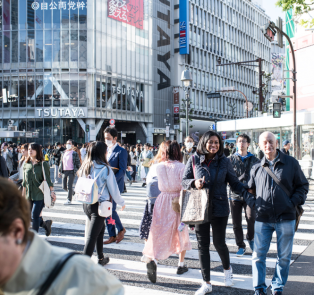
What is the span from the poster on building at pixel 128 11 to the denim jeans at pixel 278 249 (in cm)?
4321

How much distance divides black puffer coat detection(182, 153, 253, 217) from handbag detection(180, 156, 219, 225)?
0.06 meters

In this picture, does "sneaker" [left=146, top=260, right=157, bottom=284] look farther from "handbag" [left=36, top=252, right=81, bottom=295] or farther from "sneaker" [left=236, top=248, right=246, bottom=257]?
"handbag" [left=36, top=252, right=81, bottom=295]

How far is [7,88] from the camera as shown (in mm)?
41094

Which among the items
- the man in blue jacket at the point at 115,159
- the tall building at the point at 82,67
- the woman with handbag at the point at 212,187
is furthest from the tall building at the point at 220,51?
the woman with handbag at the point at 212,187

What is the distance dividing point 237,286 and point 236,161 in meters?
2.09

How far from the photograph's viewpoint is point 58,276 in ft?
4.26

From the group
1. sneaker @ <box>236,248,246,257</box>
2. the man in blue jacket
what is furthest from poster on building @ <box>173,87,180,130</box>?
sneaker @ <box>236,248,246,257</box>

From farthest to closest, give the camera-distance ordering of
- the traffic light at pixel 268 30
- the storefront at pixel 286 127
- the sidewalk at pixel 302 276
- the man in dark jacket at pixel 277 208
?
the storefront at pixel 286 127, the traffic light at pixel 268 30, the sidewalk at pixel 302 276, the man in dark jacket at pixel 277 208

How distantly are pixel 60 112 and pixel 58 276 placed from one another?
41.0 meters

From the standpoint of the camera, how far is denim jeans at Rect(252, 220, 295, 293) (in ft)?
12.5

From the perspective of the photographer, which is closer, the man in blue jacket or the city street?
the city street

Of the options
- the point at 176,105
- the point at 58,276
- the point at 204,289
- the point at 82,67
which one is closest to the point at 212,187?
the point at 204,289

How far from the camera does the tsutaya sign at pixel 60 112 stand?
40625mm

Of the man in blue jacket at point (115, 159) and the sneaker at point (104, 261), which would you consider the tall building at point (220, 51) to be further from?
the sneaker at point (104, 261)
